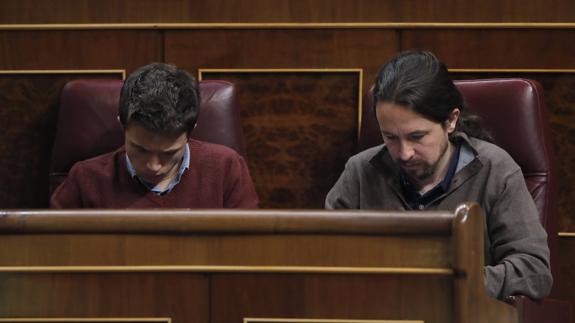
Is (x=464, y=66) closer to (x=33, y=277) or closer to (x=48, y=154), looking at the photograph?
(x=48, y=154)

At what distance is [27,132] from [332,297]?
1.56 meters

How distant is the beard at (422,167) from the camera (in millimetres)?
1790

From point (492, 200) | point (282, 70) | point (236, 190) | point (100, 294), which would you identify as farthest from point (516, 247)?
point (282, 70)

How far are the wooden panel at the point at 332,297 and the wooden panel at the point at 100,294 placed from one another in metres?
0.04

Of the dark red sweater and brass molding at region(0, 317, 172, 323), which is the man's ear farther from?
brass molding at region(0, 317, 172, 323)

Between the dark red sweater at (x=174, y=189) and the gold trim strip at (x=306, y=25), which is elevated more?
the gold trim strip at (x=306, y=25)

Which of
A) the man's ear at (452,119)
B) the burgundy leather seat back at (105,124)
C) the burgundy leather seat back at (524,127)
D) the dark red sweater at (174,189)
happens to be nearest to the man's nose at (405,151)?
the man's ear at (452,119)

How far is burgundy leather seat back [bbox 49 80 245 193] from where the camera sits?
2201mm

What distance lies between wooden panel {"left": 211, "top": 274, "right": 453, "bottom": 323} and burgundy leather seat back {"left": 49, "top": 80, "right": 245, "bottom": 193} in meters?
1.05

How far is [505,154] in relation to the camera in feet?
6.10
